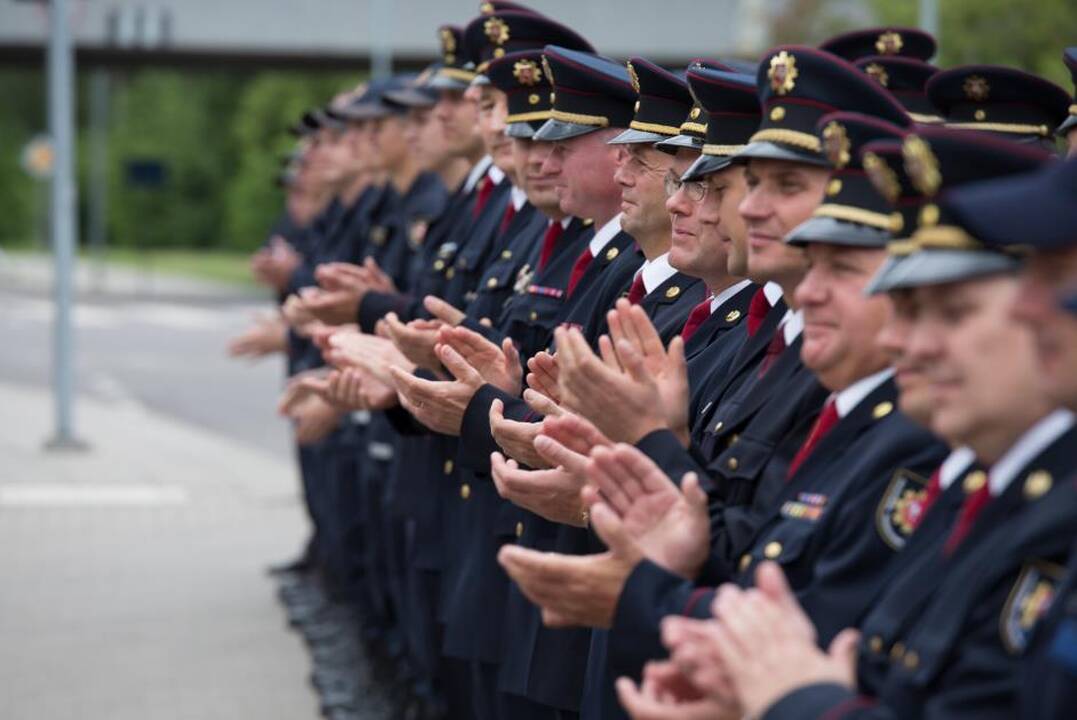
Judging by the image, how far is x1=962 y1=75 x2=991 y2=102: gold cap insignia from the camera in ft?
17.2

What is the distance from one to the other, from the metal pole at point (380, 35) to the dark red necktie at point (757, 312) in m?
25.5

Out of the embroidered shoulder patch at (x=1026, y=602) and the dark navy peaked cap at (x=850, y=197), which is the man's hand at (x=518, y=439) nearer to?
the dark navy peaked cap at (x=850, y=197)

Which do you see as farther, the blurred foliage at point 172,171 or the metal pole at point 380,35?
the blurred foliage at point 172,171

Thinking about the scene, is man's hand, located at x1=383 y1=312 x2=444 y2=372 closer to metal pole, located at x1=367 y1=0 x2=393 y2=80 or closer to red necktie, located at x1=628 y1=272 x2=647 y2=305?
red necktie, located at x1=628 y1=272 x2=647 y2=305

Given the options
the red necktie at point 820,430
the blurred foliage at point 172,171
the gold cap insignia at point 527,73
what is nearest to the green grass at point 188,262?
the blurred foliage at point 172,171

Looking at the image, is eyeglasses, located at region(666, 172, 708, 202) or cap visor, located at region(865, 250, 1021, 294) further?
eyeglasses, located at region(666, 172, 708, 202)

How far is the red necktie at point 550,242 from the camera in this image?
616 cm

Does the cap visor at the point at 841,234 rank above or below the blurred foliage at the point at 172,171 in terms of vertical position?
above

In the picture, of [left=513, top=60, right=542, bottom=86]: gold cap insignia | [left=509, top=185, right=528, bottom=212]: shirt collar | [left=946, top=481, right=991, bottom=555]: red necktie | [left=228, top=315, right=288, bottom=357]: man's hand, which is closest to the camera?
[left=946, top=481, right=991, bottom=555]: red necktie

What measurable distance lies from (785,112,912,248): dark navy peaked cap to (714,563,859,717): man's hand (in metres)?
0.65

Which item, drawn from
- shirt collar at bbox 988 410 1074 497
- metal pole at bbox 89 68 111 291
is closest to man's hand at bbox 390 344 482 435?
shirt collar at bbox 988 410 1074 497

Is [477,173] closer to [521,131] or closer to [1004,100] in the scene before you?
[521,131]

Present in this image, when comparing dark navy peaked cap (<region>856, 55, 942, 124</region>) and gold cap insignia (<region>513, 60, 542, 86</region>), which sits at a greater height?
dark navy peaked cap (<region>856, 55, 942, 124</region>)

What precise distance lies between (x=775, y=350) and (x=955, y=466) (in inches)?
36.1
